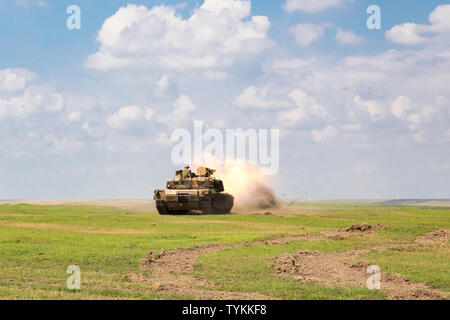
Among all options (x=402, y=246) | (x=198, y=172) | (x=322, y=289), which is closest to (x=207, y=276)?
(x=322, y=289)

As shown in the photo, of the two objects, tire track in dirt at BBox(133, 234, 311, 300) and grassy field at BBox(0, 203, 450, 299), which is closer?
tire track in dirt at BBox(133, 234, 311, 300)

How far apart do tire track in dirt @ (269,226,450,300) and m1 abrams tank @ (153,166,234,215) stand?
94.8ft

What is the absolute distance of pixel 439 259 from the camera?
25.3m

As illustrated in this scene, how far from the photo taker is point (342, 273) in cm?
2148

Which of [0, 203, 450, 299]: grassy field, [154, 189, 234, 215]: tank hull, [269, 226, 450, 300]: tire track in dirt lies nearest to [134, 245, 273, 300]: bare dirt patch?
[0, 203, 450, 299]: grassy field

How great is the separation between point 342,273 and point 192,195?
35618 millimetres

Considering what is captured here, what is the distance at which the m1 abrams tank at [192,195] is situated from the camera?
5656cm

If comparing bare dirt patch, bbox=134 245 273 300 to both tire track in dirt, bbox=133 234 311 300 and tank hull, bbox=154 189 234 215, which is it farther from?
tank hull, bbox=154 189 234 215

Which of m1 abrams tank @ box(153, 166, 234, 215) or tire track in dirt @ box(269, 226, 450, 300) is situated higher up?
m1 abrams tank @ box(153, 166, 234, 215)

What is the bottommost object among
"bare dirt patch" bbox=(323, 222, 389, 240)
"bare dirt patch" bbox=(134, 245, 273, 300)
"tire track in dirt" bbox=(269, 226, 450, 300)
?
"tire track in dirt" bbox=(269, 226, 450, 300)

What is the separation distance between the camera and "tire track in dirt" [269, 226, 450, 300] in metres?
17.0
